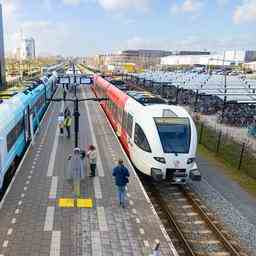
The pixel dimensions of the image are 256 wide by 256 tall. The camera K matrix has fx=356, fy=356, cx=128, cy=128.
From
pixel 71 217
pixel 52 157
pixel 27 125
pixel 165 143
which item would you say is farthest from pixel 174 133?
pixel 27 125

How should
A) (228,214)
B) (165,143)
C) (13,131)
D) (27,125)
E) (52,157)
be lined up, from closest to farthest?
1. (228,214)
2. (165,143)
3. (13,131)
4. (52,157)
5. (27,125)

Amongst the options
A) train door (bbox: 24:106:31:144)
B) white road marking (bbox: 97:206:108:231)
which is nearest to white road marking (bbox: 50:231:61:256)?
white road marking (bbox: 97:206:108:231)

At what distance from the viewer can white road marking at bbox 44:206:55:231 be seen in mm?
10781

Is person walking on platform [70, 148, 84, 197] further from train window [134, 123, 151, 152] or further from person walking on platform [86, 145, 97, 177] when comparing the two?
train window [134, 123, 151, 152]

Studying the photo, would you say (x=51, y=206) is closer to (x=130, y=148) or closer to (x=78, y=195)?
(x=78, y=195)

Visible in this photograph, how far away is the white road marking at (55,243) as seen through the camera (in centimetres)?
943

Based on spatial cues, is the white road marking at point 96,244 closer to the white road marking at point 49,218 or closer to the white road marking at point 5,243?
the white road marking at point 49,218

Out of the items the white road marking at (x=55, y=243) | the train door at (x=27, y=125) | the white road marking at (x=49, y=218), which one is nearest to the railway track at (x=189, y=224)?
the white road marking at (x=55, y=243)

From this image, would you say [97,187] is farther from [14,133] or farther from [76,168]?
[14,133]

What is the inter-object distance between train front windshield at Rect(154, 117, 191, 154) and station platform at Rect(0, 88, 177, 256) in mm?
2096

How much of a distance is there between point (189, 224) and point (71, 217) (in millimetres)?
4014

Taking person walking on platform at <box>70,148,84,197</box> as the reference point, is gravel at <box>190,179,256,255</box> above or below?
below

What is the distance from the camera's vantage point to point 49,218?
11.4 m

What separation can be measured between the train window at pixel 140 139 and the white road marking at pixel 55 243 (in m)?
5.34
